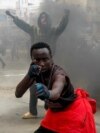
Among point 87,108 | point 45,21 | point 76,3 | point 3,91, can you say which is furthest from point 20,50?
point 87,108

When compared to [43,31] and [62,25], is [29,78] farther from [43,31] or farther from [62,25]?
[62,25]

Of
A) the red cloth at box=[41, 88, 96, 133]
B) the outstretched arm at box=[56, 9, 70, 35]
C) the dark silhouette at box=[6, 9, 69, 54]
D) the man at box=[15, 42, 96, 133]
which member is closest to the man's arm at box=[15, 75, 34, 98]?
the man at box=[15, 42, 96, 133]

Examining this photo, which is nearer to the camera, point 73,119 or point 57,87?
point 57,87

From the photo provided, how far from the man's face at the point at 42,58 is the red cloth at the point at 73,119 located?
1.15ft

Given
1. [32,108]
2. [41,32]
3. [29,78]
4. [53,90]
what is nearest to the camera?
[53,90]

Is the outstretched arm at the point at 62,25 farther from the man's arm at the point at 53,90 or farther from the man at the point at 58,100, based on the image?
the man's arm at the point at 53,90

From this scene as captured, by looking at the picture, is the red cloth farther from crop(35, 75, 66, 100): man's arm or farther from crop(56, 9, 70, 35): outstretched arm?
crop(56, 9, 70, 35): outstretched arm

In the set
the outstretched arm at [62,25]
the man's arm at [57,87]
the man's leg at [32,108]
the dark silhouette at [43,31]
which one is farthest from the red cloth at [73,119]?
the outstretched arm at [62,25]

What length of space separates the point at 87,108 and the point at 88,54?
4.07 meters

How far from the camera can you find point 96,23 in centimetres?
696

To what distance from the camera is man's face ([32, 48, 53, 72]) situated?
9.43 feet

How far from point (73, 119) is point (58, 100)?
19 cm

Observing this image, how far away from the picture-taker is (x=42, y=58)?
2912mm

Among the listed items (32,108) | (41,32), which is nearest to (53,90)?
(32,108)
